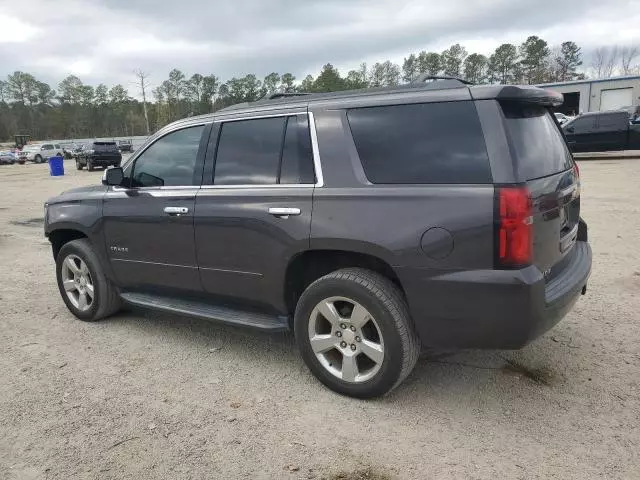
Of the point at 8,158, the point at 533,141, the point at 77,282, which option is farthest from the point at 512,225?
the point at 8,158

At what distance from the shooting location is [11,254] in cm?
800

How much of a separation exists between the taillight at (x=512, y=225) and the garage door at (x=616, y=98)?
45.9m

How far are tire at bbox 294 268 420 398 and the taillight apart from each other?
683 mm

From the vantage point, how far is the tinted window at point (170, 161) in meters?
4.07

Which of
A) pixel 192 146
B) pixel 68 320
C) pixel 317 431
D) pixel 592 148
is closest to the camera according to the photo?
pixel 317 431

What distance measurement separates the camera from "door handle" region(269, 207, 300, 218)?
3.35 m

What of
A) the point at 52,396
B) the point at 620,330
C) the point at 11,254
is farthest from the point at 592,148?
the point at 52,396

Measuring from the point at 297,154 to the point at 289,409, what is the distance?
1641 millimetres

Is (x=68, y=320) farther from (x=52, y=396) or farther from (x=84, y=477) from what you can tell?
(x=84, y=477)

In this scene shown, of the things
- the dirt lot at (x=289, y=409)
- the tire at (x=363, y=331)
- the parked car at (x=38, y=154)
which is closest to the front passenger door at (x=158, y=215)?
the dirt lot at (x=289, y=409)

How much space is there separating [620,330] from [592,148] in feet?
59.4

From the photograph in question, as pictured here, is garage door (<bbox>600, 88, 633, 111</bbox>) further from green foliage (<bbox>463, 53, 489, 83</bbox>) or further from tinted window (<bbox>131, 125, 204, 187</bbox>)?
green foliage (<bbox>463, 53, 489, 83</bbox>)

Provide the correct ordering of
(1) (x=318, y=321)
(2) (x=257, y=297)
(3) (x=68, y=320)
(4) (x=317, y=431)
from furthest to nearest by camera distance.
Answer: (3) (x=68, y=320) < (2) (x=257, y=297) < (1) (x=318, y=321) < (4) (x=317, y=431)

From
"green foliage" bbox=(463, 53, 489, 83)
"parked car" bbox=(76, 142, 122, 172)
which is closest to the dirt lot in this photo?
"parked car" bbox=(76, 142, 122, 172)
